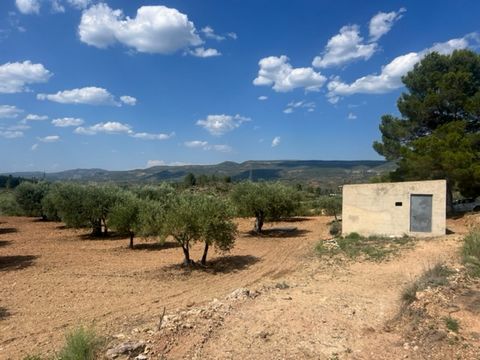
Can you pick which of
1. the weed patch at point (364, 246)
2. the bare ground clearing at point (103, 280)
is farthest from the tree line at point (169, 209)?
the weed patch at point (364, 246)

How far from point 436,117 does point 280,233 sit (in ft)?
42.8

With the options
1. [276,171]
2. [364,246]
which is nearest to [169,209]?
[364,246]

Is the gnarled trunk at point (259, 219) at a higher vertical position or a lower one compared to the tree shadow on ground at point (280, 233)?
higher

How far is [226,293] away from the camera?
11.0m

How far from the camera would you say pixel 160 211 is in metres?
16.4

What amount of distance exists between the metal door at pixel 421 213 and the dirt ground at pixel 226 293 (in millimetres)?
1230

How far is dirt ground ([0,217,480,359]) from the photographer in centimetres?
611

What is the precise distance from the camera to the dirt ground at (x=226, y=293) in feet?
20.0

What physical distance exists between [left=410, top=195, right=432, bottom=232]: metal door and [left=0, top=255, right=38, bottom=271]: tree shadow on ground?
16.7 m

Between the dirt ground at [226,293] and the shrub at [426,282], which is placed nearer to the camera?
the dirt ground at [226,293]

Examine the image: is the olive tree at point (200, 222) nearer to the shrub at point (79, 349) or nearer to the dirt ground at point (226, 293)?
the dirt ground at point (226, 293)

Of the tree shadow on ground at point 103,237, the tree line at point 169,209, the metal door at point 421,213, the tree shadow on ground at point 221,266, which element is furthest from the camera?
the tree shadow on ground at point 103,237

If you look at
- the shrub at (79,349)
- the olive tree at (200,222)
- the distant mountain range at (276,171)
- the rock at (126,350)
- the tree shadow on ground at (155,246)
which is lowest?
the tree shadow on ground at (155,246)

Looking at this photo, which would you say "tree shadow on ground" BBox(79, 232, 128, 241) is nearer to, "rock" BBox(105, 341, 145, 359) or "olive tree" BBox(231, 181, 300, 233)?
"olive tree" BBox(231, 181, 300, 233)
